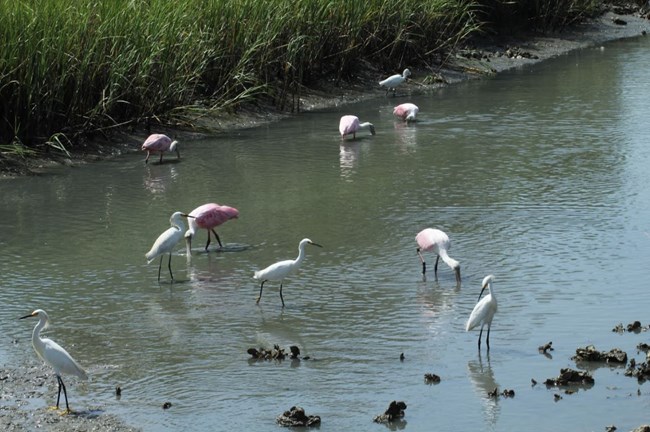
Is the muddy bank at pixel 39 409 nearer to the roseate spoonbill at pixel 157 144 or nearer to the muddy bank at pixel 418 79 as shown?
the muddy bank at pixel 418 79

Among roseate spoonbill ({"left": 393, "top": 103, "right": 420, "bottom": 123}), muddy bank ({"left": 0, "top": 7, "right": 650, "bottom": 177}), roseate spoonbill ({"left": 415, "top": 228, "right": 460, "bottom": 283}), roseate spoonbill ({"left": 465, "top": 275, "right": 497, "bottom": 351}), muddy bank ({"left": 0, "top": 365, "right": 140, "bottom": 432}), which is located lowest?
muddy bank ({"left": 0, "top": 7, "right": 650, "bottom": 177})

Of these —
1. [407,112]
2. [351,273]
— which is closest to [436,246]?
[351,273]

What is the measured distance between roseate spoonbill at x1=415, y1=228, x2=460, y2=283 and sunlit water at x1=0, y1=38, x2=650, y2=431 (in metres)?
0.15

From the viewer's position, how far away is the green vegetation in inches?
555

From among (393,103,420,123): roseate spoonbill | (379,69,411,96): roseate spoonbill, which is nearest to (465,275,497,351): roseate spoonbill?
(393,103,420,123): roseate spoonbill

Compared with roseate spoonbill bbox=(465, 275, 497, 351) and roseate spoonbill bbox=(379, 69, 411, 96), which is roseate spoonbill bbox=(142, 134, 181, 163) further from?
roseate spoonbill bbox=(465, 275, 497, 351)

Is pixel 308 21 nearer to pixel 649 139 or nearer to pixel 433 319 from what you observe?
pixel 649 139

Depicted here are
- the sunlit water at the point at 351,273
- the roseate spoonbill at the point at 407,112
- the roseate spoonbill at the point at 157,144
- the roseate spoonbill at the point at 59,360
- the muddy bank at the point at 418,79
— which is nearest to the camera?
the roseate spoonbill at the point at 59,360

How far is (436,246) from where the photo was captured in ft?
32.1

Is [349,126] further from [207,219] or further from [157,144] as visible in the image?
[207,219]

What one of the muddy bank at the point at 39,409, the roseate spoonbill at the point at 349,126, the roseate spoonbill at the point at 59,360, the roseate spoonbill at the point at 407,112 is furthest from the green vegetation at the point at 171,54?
the roseate spoonbill at the point at 59,360

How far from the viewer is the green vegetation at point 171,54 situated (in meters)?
14.1

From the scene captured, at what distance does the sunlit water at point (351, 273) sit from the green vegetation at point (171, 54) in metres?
0.72

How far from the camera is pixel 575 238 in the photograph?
35.6ft
